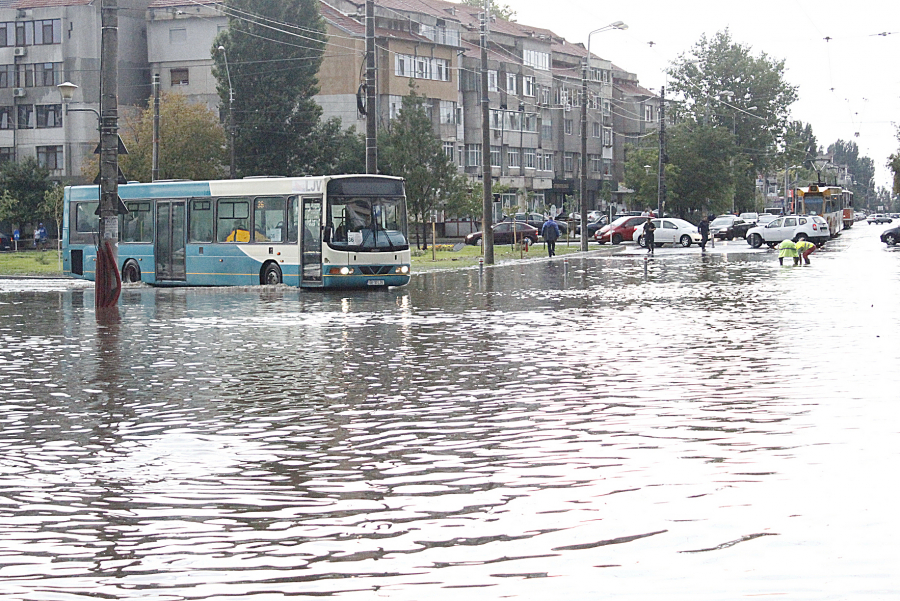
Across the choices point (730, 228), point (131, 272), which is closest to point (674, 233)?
point (730, 228)

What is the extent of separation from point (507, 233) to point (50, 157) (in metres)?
29.1

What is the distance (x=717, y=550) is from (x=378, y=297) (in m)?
23.8

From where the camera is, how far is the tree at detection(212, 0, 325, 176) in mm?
76375

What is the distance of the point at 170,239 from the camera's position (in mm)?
35344

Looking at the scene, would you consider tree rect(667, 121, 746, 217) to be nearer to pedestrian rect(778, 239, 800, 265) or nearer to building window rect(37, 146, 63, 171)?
building window rect(37, 146, 63, 171)

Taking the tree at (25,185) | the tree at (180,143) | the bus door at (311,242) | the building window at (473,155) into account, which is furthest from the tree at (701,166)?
the bus door at (311,242)

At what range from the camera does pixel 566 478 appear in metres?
8.16

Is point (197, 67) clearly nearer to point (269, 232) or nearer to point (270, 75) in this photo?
point (270, 75)

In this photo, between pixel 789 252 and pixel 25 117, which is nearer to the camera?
pixel 789 252

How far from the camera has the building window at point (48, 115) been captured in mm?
84750

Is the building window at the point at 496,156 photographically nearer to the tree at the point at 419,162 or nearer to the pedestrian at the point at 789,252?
the tree at the point at 419,162

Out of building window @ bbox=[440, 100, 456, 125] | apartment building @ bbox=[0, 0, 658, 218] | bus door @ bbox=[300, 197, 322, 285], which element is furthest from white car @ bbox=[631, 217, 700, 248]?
bus door @ bbox=[300, 197, 322, 285]

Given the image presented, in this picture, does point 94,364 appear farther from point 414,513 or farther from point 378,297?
point 378,297

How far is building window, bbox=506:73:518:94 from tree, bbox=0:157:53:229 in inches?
1530
